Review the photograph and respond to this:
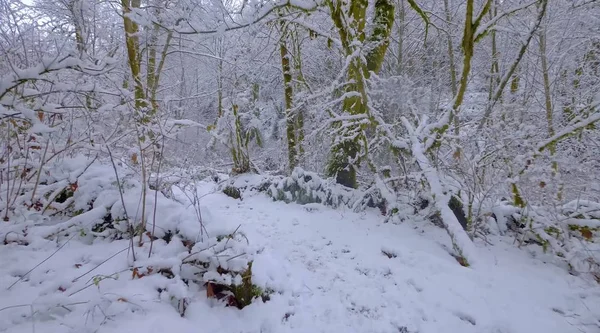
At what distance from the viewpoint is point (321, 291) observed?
2635 millimetres

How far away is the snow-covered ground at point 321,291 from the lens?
1.80 m

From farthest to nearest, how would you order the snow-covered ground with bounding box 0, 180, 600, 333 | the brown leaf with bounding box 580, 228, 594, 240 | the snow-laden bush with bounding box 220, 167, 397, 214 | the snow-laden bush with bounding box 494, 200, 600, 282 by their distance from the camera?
the snow-laden bush with bounding box 220, 167, 397, 214
the brown leaf with bounding box 580, 228, 594, 240
the snow-laden bush with bounding box 494, 200, 600, 282
the snow-covered ground with bounding box 0, 180, 600, 333

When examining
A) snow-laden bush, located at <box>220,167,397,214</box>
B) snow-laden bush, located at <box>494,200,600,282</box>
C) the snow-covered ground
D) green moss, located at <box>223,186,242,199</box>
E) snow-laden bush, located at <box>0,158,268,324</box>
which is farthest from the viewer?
green moss, located at <box>223,186,242,199</box>

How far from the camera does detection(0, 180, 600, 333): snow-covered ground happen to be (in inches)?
70.8

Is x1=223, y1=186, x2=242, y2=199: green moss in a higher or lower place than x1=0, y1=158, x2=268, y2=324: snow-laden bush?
lower

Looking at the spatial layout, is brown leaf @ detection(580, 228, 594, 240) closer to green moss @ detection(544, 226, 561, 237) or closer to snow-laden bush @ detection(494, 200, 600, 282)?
snow-laden bush @ detection(494, 200, 600, 282)

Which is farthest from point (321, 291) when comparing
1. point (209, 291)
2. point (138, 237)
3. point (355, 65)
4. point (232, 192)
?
point (232, 192)

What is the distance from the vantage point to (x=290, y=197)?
214 inches

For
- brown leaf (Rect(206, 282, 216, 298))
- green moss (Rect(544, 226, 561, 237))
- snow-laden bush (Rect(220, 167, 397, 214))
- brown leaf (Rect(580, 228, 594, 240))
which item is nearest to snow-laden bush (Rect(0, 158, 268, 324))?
brown leaf (Rect(206, 282, 216, 298))

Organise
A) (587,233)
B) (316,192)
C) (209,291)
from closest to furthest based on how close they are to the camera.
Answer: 1. (209,291)
2. (587,233)
3. (316,192)

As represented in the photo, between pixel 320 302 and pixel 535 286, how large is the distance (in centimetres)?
198

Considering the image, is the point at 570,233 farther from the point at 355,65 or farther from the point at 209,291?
the point at 209,291

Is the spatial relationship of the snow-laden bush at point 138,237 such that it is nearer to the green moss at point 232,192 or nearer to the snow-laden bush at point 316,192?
the snow-laden bush at point 316,192

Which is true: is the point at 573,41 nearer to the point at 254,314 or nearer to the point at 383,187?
the point at 383,187
